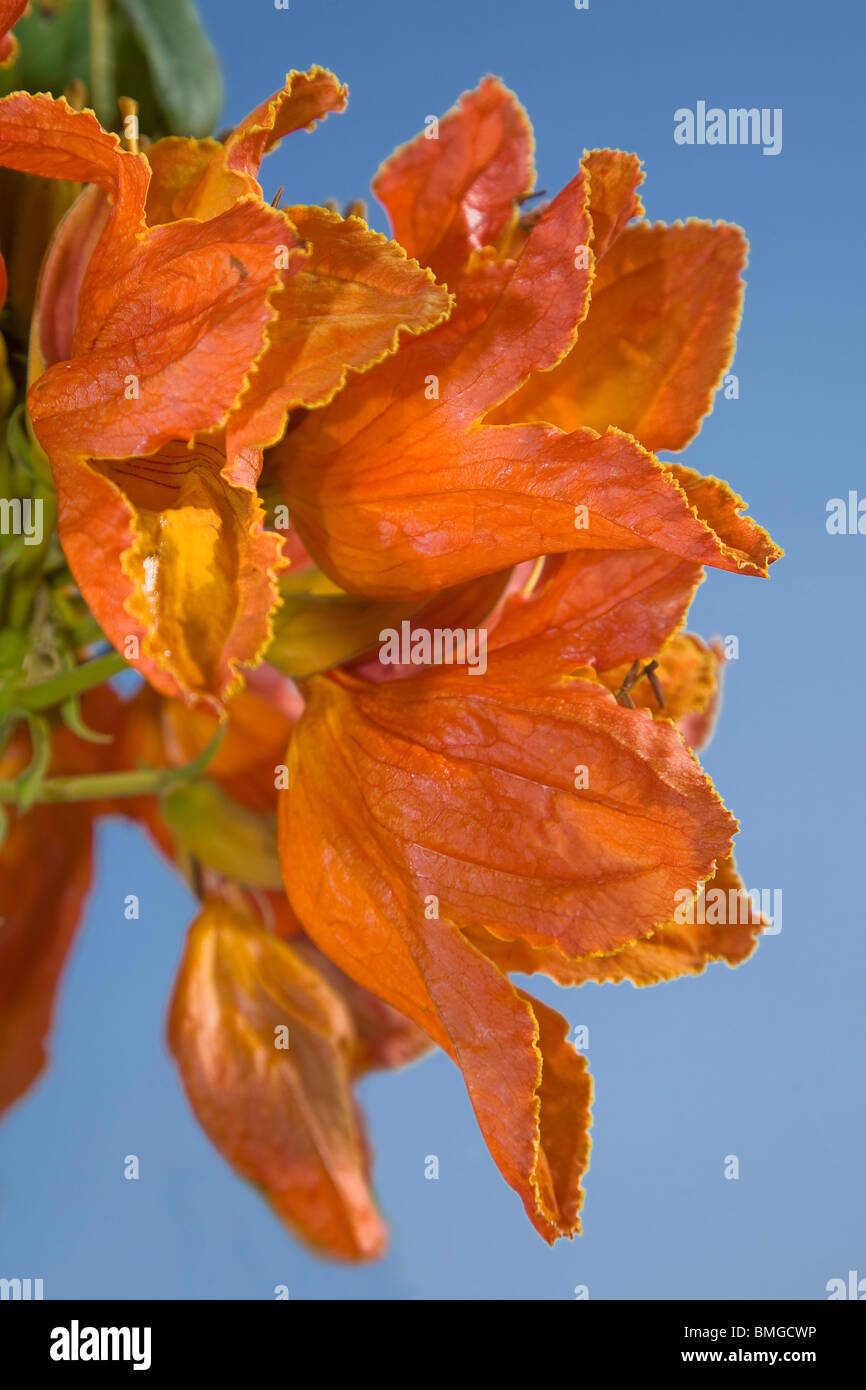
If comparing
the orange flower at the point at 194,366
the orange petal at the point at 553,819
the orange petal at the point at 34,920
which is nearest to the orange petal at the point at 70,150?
the orange flower at the point at 194,366

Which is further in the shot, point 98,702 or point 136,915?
point 136,915

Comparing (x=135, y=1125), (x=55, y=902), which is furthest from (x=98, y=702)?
(x=135, y=1125)

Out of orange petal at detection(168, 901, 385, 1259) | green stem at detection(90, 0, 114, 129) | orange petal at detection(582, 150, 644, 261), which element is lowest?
orange petal at detection(168, 901, 385, 1259)

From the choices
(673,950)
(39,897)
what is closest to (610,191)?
(673,950)

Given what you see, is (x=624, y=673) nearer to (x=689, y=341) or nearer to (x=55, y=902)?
(x=689, y=341)

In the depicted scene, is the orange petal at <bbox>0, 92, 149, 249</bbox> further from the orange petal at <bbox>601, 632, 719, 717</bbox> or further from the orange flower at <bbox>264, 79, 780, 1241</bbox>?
the orange petal at <bbox>601, 632, 719, 717</bbox>

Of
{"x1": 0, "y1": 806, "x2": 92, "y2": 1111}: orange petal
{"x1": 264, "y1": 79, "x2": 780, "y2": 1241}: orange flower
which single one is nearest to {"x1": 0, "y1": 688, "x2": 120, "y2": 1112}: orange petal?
{"x1": 0, "y1": 806, "x2": 92, "y2": 1111}: orange petal
